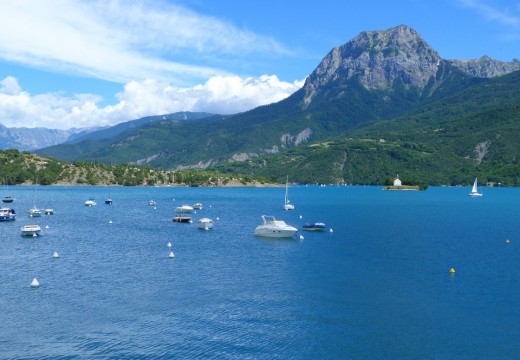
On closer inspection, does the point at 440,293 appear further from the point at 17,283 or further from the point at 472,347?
the point at 17,283

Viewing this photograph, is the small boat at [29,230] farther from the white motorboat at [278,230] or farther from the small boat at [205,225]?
the white motorboat at [278,230]

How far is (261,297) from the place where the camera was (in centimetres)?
6144

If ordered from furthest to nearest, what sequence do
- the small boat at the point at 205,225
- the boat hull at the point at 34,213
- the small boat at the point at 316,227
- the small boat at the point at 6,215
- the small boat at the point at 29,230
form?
the boat hull at the point at 34,213 → the small boat at the point at 6,215 → the small boat at the point at 205,225 → the small boat at the point at 316,227 → the small boat at the point at 29,230

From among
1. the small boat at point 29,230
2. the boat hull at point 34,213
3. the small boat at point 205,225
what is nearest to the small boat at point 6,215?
the boat hull at point 34,213

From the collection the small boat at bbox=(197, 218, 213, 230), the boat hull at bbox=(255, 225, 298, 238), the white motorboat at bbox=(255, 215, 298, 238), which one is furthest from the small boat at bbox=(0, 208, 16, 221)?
the boat hull at bbox=(255, 225, 298, 238)

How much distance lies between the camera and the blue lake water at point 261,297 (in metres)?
45.7

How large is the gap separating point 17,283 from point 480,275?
217ft

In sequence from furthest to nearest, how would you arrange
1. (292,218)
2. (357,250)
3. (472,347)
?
(292,218)
(357,250)
(472,347)

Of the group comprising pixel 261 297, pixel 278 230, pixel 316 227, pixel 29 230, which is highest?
pixel 278 230

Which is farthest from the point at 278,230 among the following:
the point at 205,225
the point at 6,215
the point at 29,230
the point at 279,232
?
the point at 6,215

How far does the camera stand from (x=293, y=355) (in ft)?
144

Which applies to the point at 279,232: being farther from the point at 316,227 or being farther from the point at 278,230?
the point at 316,227

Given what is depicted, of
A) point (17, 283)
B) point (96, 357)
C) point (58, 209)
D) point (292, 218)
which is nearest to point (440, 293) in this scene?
point (96, 357)

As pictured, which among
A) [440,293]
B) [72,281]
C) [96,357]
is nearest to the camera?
[96,357]
